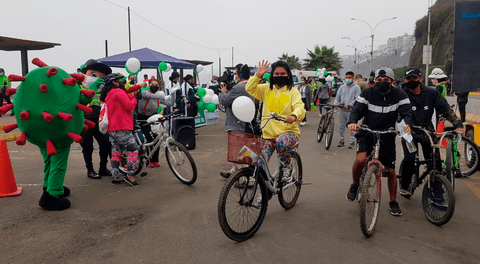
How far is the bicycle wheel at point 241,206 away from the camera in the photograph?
3.52 meters

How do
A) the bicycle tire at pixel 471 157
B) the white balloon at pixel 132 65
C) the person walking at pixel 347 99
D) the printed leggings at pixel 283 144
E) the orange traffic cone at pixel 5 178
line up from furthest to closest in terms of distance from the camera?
the person walking at pixel 347 99
the white balloon at pixel 132 65
the bicycle tire at pixel 471 157
the orange traffic cone at pixel 5 178
the printed leggings at pixel 283 144

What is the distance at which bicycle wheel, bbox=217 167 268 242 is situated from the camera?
3518 mm

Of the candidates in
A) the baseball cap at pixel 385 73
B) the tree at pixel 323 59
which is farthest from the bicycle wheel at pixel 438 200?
the tree at pixel 323 59

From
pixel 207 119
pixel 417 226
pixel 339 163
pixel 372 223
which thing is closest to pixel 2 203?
pixel 372 223

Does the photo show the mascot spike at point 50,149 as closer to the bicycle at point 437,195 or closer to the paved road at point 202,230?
the paved road at point 202,230

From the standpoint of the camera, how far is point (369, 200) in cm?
392

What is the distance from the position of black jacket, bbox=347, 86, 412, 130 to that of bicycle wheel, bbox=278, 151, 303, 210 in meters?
0.90

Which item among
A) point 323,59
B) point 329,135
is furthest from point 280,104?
point 323,59

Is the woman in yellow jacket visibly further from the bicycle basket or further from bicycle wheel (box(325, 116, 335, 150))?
bicycle wheel (box(325, 116, 335, 150))

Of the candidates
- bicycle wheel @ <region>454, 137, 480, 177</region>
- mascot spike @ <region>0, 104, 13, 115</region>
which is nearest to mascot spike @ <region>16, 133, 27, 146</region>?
mascot spike @ <region>0, 104, 13, 115</region>

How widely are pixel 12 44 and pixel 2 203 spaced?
477 inches

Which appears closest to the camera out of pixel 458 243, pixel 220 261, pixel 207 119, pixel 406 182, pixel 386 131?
pixel 220 261

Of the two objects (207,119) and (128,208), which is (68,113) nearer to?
(128,208)

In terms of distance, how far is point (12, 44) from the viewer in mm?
14836
